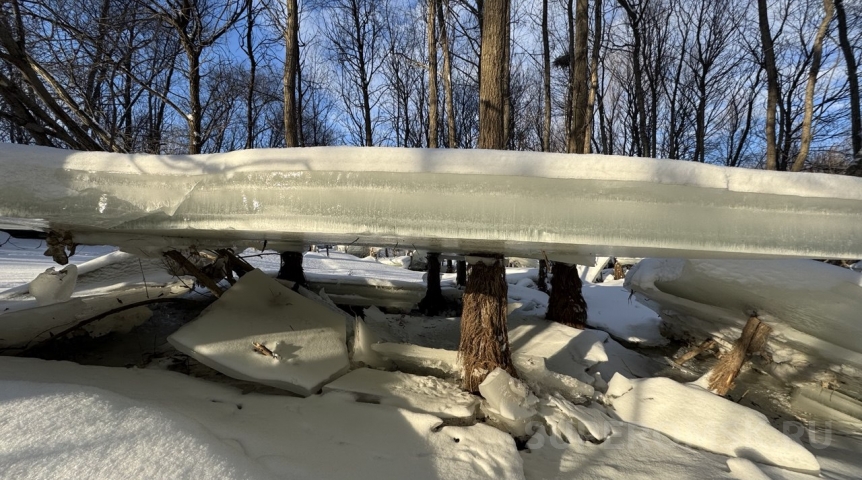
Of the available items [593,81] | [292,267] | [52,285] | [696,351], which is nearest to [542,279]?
[593,81]

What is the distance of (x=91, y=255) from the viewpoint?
40.5ft

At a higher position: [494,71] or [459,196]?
[494,71]

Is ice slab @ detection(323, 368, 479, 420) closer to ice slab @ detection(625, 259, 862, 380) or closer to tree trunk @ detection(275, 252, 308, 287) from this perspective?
ice slab @ detection(625, 259, 862, 380)

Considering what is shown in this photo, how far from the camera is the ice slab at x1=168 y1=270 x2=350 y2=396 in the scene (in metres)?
3.12

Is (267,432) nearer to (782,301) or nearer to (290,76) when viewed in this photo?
(782,301)

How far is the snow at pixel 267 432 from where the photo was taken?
1810 millimetres

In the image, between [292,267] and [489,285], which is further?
[292,267]

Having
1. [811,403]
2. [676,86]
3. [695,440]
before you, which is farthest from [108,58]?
[676,86]

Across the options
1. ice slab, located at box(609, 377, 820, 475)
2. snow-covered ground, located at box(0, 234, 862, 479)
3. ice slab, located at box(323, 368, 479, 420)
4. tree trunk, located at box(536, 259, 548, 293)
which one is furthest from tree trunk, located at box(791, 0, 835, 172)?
ice slab, located at box(323, 368, 479, 420)

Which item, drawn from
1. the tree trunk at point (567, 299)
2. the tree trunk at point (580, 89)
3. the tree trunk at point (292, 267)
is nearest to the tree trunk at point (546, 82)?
the tree trunk at point (580, 89)

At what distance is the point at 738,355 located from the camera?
423cm

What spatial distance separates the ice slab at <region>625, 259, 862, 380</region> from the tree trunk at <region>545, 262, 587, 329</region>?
3.13 feet

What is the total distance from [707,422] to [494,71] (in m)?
3.23

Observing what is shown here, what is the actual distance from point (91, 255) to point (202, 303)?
10094 mm
